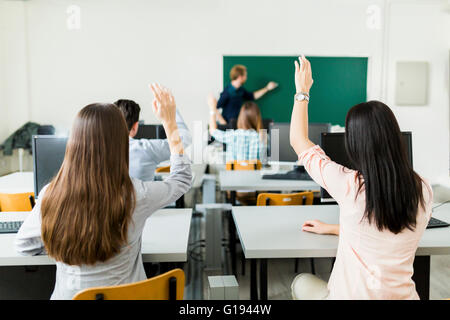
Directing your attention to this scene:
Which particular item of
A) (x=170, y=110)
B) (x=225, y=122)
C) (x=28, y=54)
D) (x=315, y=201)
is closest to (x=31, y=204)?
(x=170, y=110)

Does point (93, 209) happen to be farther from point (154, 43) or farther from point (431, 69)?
point (431, 69)

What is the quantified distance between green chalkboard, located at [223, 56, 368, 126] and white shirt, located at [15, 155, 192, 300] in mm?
4425

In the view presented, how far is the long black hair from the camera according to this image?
3.91 ft

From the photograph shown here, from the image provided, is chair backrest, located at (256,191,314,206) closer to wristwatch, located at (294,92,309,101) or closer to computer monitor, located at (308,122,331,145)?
computer monitor, located at (308,122,331,145)

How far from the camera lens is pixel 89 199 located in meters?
1.19

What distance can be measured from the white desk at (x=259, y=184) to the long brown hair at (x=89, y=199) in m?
1.71

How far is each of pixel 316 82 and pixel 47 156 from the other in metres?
4.34

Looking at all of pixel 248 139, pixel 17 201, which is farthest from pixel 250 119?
pixel 17 201

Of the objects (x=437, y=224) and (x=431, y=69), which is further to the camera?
(x=431, y=69)

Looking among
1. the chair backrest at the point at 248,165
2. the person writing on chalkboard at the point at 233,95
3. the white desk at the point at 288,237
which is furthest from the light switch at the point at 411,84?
the white desk at the point at 288,237

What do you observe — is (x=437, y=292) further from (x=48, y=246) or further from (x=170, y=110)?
(x=48, y=246)

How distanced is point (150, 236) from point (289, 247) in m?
0.56
